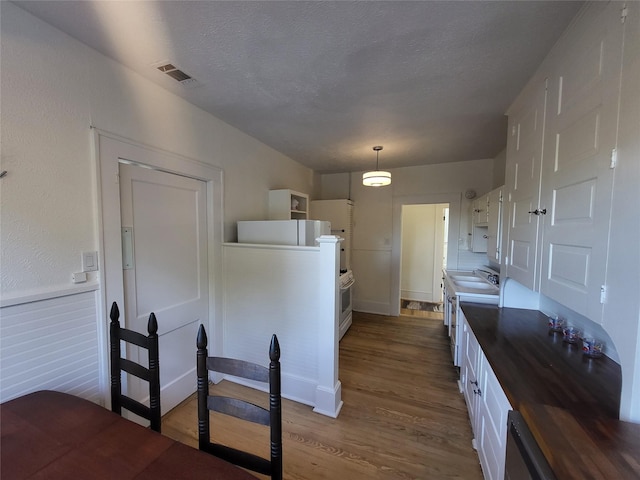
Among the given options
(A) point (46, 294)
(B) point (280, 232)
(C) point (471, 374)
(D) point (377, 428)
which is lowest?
(D) point (377, 428)

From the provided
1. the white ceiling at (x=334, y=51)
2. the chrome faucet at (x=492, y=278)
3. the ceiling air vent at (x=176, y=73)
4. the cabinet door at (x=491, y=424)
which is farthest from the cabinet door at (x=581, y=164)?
the ceiling air vent at (x=176, y=73)

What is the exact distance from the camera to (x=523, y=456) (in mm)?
798

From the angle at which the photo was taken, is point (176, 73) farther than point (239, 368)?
Yes

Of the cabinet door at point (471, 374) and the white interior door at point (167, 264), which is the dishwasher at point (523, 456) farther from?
the white interior door at point (167, 264)

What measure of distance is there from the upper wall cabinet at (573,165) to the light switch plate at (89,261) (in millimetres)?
2491

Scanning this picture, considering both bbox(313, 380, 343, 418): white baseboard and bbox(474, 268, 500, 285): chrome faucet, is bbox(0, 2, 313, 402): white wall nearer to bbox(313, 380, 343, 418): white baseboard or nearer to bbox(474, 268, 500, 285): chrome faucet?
bbox(313, 380, 343, 418): white baseboard

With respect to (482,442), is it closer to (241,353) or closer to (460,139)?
(241,353)

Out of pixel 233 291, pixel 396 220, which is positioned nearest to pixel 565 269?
pixel 233 291

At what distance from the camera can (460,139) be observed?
3.03 metres

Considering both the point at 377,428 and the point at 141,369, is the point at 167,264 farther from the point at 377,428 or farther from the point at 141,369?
the point at 377,428

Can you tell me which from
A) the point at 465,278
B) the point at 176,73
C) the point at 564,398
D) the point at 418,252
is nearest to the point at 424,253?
the point at 418,252

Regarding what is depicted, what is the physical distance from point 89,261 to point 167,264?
1.95 feet

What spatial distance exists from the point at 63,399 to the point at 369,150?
11.3ft

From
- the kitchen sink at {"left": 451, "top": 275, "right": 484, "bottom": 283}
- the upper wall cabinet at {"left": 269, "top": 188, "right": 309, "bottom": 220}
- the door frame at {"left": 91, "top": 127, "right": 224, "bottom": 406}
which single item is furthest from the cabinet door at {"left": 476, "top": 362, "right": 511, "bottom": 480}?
the upper wall cabinet at {"left": 269, "top": 188, "right": 309, "bottom": 220}
